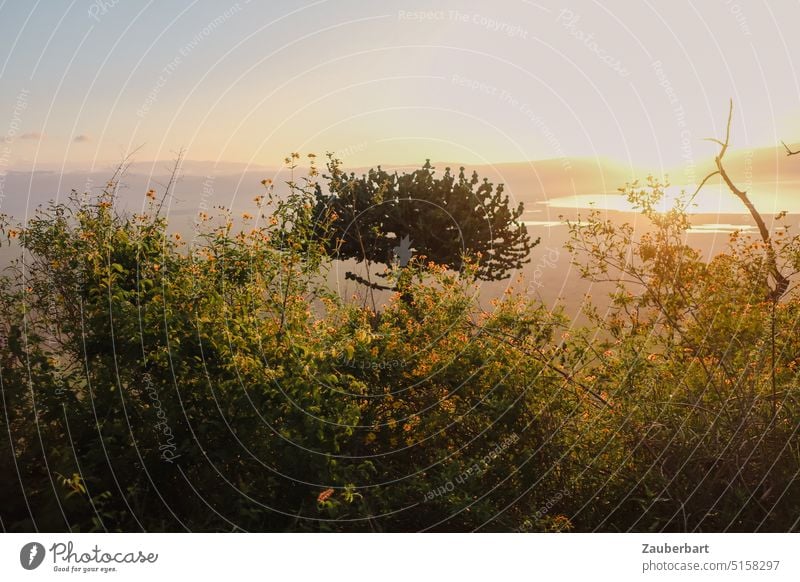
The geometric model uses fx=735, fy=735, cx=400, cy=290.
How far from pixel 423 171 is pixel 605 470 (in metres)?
14.1

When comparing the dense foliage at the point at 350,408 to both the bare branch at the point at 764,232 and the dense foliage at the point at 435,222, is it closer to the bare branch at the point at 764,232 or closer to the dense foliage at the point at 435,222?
the bare branch at the point at 764,232

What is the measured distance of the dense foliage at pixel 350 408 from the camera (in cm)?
465

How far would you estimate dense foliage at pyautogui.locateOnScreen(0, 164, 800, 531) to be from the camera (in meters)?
4.65

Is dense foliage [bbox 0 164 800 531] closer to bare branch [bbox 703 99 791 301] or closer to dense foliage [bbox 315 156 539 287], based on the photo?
bare branch [bbox 703 99 791 301]

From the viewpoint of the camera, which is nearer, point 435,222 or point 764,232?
point 764,232

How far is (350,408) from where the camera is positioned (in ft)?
15.5

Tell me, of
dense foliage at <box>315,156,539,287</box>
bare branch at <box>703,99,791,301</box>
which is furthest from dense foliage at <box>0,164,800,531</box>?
dense foliage at <box>315,156,539,287</box>

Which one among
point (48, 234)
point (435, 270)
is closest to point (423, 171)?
point (435, 270)

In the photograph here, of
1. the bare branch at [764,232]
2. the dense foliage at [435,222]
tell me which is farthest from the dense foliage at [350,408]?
the dense foliage at [435,222]

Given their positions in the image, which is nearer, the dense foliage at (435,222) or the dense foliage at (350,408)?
the dense foliage at (350,408)

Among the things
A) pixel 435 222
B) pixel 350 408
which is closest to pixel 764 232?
pixel 350 408

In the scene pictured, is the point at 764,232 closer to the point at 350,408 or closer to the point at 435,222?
the point at 350,408

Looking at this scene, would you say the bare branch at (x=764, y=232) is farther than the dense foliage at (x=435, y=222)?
No
